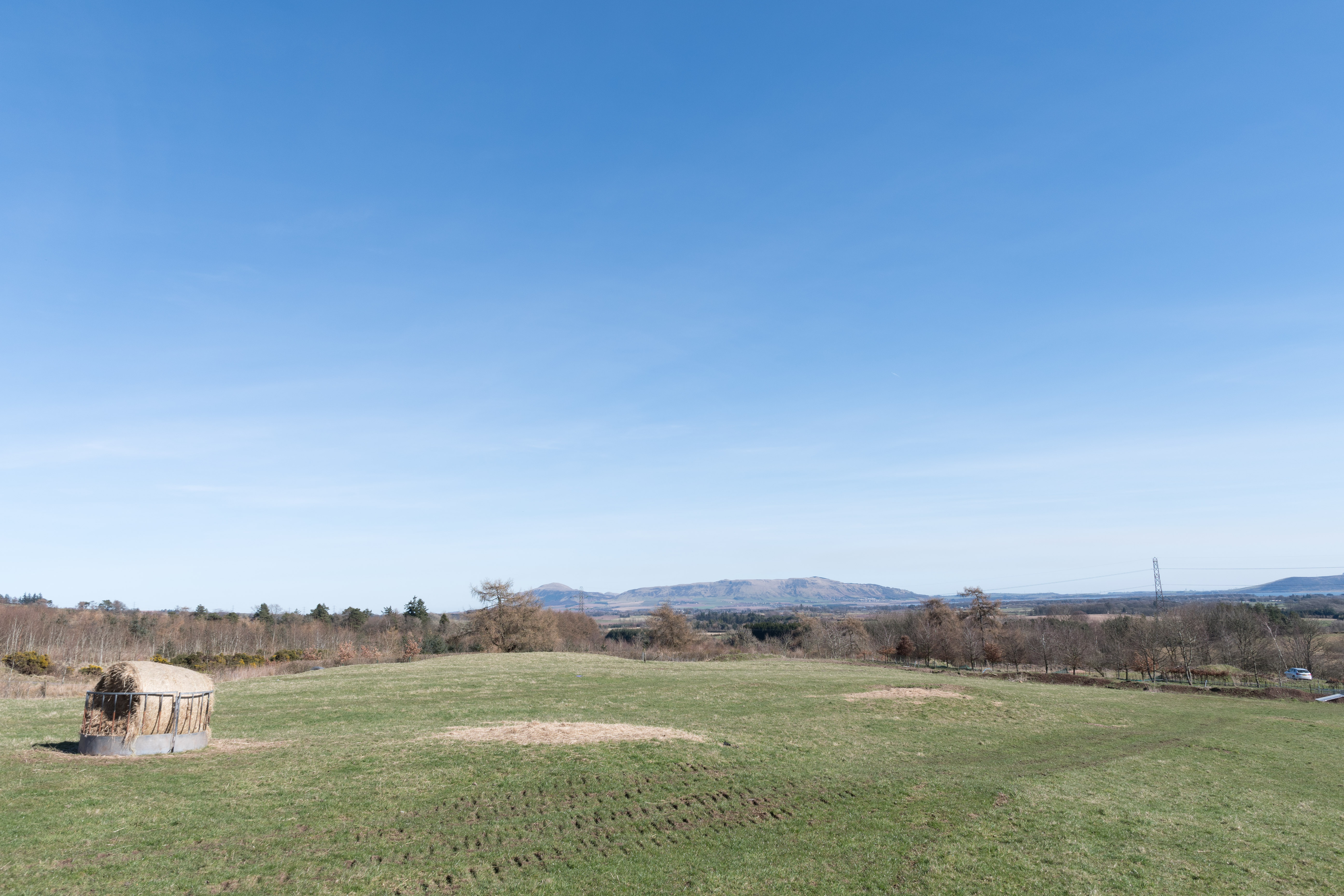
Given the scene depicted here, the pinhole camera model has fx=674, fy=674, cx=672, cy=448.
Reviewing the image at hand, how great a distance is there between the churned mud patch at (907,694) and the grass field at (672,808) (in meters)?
5.63

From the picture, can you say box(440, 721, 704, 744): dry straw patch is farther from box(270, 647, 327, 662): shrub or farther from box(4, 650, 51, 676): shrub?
box(270, 647, 327, 662): shrub

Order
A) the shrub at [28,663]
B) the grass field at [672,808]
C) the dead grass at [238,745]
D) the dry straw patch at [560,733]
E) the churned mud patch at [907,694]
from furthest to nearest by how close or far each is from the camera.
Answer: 1. the shrub at [28,663]
2. the churned mud patch at [907,694]
3. the dry straw patch at [560,733]
4. the dead grass at [238,745]
5. the grass field at [672,808]

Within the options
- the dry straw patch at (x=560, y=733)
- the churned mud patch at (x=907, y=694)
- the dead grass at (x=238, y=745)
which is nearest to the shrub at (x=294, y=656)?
the dead grass at (x=238, y=745)

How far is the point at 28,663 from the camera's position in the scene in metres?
60.4

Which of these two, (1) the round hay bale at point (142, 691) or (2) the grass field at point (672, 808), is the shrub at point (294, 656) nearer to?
(2) the grass field at point (672, 808)

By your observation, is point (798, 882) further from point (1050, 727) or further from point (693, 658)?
point (693, 658)

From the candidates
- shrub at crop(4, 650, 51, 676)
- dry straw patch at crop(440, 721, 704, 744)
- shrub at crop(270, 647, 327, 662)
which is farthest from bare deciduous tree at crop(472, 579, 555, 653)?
dry straw patch at crop(440, 721, 704, 744)

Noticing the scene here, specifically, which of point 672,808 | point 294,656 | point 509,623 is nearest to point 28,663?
point 294,656

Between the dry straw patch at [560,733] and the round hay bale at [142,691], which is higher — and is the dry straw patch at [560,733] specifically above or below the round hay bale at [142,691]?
below

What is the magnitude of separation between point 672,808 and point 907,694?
2764 centimetres

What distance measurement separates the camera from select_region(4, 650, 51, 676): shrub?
59.2m

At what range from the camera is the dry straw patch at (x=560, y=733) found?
83.1 ft

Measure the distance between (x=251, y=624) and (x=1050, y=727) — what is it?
138m

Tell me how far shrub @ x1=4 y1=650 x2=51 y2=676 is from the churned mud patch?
66.8 m
